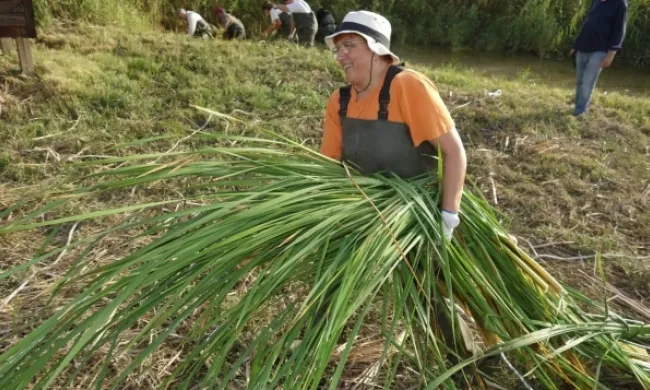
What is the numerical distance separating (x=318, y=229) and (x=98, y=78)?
391 centimetres

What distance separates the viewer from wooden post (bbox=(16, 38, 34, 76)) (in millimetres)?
4480

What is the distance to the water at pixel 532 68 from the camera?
7625 millimetres

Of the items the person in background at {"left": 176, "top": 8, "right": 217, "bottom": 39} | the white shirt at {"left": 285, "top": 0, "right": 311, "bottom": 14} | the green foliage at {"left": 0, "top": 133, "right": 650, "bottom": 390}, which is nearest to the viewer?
the green foliage at {"left": 0, "top": 133, "right": 650, "bottom": 390}

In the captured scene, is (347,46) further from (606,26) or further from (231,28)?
(231,28)

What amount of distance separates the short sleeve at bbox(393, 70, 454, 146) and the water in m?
6.05

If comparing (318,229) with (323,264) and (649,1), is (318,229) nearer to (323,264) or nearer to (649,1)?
(323,264)

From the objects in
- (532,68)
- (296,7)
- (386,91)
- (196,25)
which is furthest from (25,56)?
(532,68)

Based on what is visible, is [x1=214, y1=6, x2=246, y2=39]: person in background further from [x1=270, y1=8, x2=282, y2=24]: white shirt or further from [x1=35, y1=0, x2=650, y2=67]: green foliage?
[x1=35, y1=0, x2=650, y2=67]: green foliage

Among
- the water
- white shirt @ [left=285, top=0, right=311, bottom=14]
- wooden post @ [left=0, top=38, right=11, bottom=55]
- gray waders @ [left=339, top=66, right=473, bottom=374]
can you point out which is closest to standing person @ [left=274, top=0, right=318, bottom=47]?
white shirt @ [left=285, top=0, right=311, bottom=14]

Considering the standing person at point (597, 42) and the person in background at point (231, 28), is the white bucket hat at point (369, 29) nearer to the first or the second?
the standing person at point (597, 42)

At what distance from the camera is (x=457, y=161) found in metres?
1.61

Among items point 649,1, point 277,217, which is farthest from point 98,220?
point 649,1

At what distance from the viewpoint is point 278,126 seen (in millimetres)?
4266

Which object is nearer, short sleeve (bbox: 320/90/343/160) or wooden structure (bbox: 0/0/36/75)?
short sleeve (bbox: 320/90/343/160)
